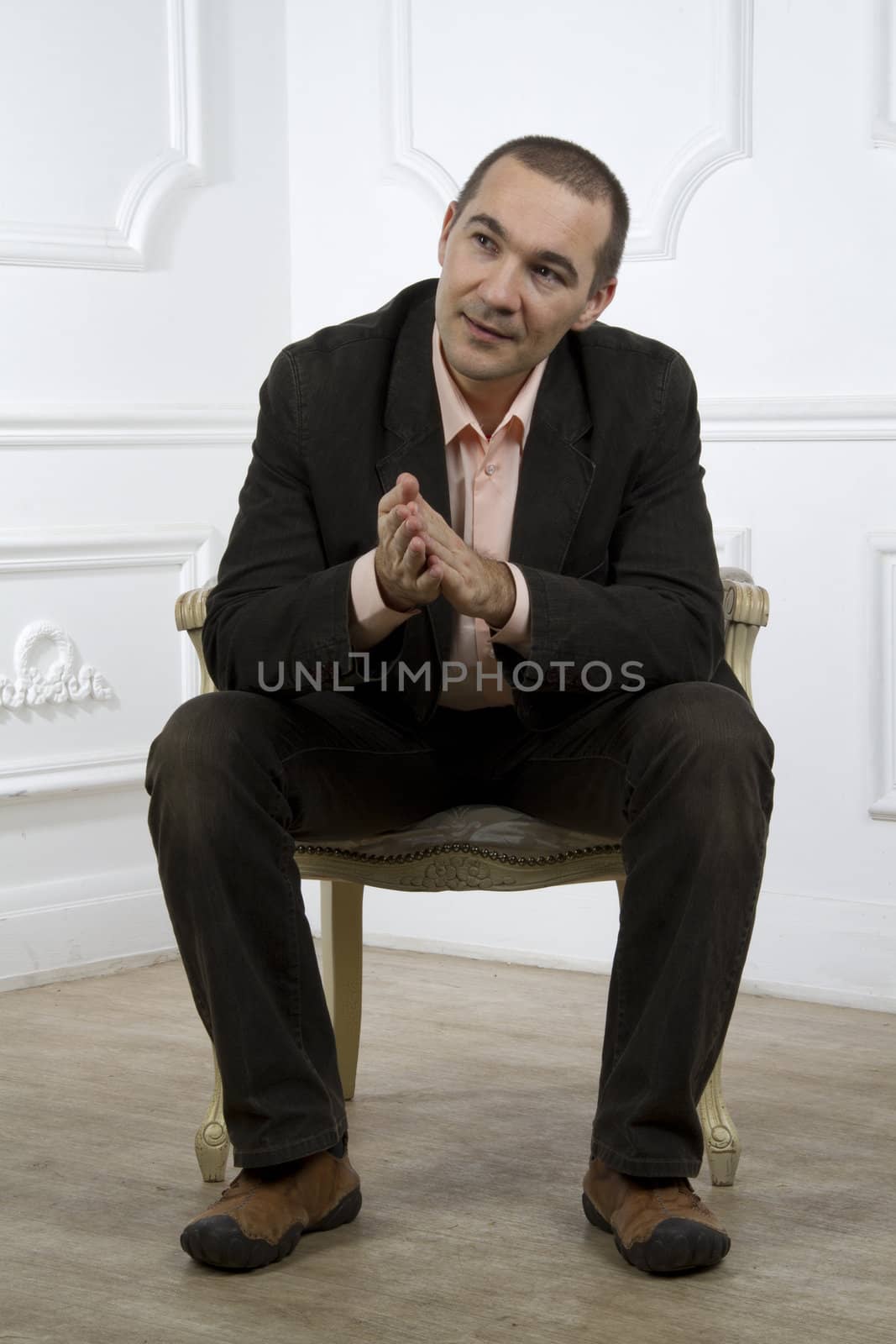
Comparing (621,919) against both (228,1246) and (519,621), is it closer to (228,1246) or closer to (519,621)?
(519,621)

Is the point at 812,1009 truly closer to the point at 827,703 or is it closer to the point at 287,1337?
the point at 827,703

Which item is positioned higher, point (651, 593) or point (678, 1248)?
point (651, 593)

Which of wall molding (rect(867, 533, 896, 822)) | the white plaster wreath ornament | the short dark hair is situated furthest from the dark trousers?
the white plaster wreath ornament

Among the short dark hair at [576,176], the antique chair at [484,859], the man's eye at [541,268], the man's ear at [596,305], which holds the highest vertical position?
the short dark hair at [576,176]

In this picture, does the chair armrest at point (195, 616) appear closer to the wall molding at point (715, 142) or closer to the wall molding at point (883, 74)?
the wall molding at point (715, 142)

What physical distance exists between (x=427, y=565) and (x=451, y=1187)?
2.29ft

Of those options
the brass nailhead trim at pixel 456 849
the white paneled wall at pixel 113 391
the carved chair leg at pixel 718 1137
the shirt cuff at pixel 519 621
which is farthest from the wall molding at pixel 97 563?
the carved chair leg at pixel 718 1137

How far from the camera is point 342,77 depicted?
3074 millimetres

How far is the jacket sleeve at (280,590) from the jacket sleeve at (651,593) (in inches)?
7.6

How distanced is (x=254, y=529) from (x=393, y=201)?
1296 millimetres

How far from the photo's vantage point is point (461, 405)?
2.00 m

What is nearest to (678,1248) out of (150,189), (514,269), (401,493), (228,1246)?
(228,1246)

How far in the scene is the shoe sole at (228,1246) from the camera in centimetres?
162

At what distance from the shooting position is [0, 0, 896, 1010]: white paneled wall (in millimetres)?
2680
